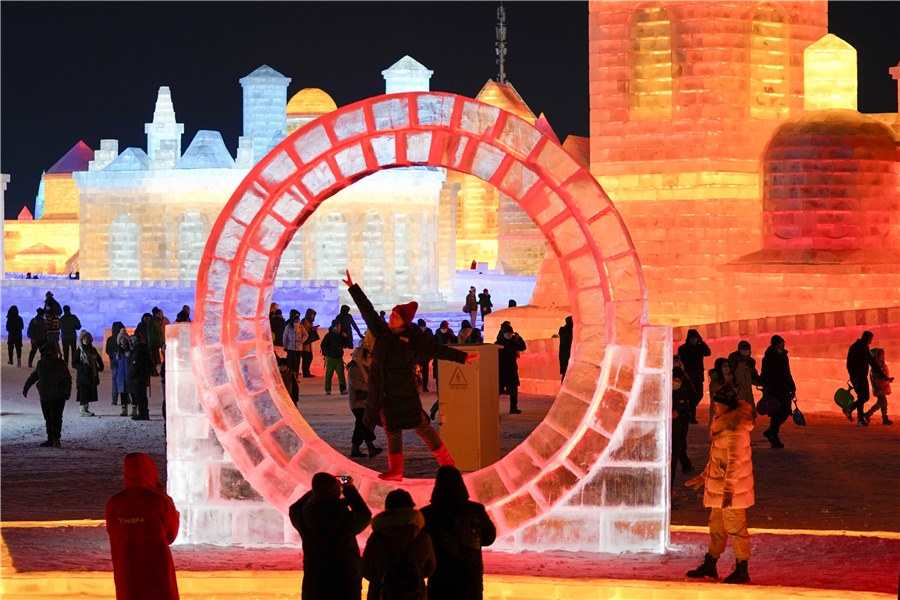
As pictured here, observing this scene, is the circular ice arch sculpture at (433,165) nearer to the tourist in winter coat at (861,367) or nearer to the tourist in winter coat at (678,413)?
the tourist in winter coat at (678,413)

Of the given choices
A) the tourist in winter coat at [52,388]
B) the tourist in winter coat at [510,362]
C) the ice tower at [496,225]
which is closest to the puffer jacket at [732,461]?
the tourist in winter coat at [52,388]

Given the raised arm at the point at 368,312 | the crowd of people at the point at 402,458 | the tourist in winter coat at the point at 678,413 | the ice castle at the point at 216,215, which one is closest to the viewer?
the crowd of people at the point at 402,458

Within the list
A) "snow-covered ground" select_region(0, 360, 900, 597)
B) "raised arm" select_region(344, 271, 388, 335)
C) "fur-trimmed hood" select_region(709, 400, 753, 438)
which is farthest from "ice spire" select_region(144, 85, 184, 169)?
"fur-trimmed hood" select_region(709, 400, 753, 438)

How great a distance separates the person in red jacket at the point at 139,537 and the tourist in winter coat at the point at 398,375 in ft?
10.2

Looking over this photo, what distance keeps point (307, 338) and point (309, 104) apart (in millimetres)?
26014

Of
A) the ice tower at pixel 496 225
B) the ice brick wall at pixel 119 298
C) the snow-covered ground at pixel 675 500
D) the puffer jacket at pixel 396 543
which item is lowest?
the snow-covered ground at pixel 675 500

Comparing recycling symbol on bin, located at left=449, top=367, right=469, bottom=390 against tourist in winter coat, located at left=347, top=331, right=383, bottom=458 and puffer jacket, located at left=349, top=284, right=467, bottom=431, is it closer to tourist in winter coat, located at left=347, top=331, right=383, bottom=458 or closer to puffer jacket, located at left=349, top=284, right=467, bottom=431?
tourist in winter coat, located at left=347, top=331, right=383, bottom=458

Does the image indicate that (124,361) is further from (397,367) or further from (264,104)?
(264,104)

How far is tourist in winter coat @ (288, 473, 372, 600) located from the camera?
24.8 feet

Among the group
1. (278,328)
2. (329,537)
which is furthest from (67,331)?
(329,537)

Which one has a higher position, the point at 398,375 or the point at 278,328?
the point at 278,328

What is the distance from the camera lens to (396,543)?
7.14 m

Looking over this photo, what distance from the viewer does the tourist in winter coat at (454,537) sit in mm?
7488

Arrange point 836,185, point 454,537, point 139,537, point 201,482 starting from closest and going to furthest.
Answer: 1. point 454,537
2. point 139,537
3. point 201,482
4. point 836,185
